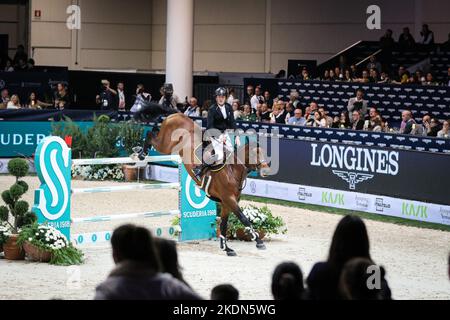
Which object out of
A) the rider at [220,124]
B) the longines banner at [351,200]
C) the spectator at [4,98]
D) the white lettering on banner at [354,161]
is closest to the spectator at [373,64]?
the longines banner at [351,200]

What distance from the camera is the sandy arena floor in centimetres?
1149

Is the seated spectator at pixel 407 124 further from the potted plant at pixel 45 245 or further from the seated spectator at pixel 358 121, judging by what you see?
the potted plant at pixel 45 245

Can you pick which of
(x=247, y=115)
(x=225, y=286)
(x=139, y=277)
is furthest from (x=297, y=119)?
(x=139, y=277)

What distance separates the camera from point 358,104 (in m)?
23.8

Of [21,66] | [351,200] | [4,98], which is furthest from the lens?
[21,66]

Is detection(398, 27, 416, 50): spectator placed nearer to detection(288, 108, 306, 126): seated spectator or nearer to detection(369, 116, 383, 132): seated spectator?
detection(288, 108, 306, 126): seated spectator

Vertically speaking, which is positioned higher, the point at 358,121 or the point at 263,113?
the point at 263,113

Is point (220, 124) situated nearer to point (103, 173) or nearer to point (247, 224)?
point (247, 224)

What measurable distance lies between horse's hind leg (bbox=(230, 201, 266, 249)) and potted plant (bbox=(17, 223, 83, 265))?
2.60 meters

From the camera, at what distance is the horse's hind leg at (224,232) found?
14164mm

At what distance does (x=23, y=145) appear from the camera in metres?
24.1

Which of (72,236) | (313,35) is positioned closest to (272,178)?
(72,236)

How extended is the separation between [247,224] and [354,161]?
5.38 meters
